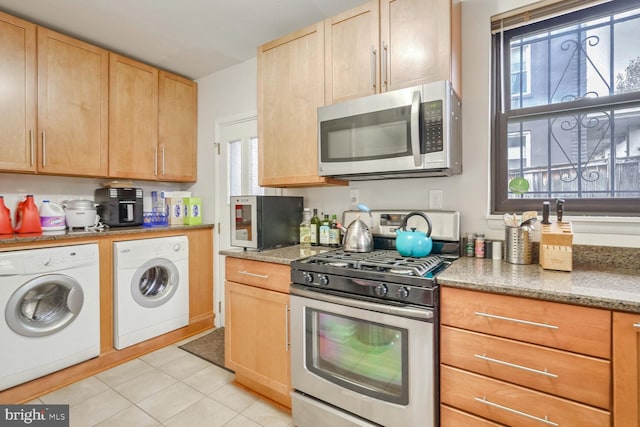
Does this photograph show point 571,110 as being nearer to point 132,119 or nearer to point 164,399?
point 164,399

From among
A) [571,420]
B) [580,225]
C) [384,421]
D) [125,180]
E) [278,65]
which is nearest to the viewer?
[571,420]

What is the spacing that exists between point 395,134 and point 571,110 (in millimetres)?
940

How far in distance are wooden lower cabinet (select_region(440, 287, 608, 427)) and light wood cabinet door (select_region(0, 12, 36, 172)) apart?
9.36 feet

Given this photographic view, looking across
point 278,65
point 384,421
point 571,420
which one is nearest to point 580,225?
point 571,420

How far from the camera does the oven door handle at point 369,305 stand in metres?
1.28

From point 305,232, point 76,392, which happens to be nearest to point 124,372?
point 76,392

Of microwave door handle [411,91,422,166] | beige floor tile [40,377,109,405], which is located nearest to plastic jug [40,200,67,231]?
beige floor tile [40,377,109,405]

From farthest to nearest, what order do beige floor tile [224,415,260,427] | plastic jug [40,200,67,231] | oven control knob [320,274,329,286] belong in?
plastic jug [40,200,67,231]
beige floor tile [224,415,260,427]
oven control knob [320,274,329,286]

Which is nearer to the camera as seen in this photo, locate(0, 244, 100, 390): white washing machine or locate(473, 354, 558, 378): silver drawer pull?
locate(473, 354, 558, 378): silver drawer pull

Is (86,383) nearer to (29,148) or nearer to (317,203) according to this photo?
(29,148)

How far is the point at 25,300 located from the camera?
6.72ft

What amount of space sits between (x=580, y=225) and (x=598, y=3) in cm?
114

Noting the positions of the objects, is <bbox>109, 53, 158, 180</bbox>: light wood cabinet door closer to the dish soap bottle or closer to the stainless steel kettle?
the dish soap bottle

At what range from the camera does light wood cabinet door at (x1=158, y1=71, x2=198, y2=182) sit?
3.06m
